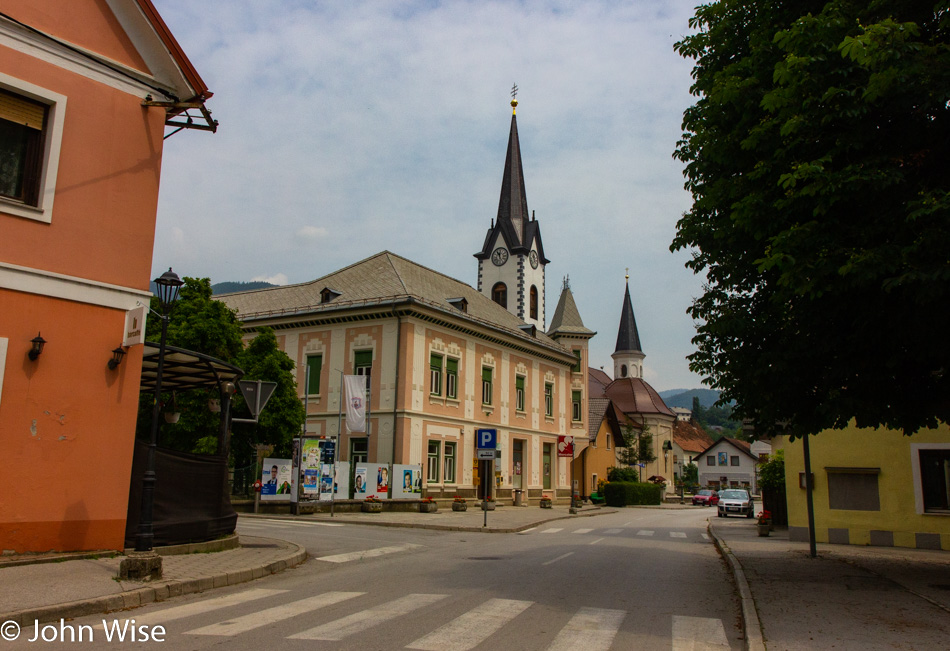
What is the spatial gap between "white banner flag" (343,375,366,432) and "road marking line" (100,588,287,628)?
63.6 ft

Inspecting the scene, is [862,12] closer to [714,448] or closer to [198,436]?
[198,436]

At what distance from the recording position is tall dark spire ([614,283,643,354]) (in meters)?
100

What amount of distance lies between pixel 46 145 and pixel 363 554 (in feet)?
30.5

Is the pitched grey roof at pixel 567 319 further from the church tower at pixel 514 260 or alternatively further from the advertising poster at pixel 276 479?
the advertising poster at pixel 276 479

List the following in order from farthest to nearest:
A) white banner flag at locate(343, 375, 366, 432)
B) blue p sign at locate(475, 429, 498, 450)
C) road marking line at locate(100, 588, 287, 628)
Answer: white banner flag at locate(343, 375, 366, 432) → blue p sign at locate(475, 429, 498, 450) → road marking line at locate(100, 588, 287, 628)

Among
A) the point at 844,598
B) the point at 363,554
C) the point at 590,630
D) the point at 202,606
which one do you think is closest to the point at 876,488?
the point at 844,598

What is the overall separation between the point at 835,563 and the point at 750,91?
9.21 meters

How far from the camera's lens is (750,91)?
10.7 meters

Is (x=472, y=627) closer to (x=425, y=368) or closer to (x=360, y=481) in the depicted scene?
(x=360, y=481)

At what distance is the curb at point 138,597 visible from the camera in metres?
7.52

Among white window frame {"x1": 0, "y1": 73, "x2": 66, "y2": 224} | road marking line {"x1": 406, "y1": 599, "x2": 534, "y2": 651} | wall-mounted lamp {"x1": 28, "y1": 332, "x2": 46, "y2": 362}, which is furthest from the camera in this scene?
white window frame {"x1": 0, "y1": 73, "x2": 66, "y2": 224}

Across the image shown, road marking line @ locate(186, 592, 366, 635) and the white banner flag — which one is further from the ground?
the white banner flag

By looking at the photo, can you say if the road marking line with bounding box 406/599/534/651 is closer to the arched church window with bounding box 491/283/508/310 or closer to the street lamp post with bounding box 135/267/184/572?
the street lamp post with bounding box 135/267/184/572

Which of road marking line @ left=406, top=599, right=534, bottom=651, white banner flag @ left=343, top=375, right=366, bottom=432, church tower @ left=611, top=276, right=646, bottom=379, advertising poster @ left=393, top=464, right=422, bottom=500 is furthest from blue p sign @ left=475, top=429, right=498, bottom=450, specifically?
church tower @ left=611, top=276, right=646, bottom=379
